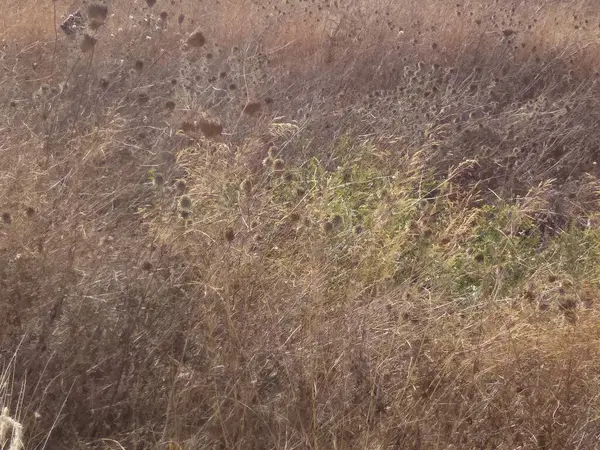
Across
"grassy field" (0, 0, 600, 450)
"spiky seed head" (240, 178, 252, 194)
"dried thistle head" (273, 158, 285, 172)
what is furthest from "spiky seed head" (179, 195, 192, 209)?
"dried thistle head" (273, 158, 285, 172)

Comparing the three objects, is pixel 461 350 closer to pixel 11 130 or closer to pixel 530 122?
pixel 11 130

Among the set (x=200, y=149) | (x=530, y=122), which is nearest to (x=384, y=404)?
(x=200, y=149)

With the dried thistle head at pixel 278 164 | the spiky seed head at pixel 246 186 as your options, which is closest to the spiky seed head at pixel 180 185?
the spiky seed head at pixel 246 186

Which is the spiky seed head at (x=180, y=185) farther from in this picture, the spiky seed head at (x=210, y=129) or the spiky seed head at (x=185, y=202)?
the spiky seed head at (x=210, y=129)

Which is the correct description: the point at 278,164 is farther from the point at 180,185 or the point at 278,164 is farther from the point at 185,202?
the point at 185,202

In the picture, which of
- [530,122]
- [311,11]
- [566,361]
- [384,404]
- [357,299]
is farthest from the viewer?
[311,11]

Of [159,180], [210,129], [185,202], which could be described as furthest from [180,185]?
[210,129]

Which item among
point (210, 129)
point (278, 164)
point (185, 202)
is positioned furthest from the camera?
point (278, 164)

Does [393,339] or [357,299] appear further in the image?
[357,299]

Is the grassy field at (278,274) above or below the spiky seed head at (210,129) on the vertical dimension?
below

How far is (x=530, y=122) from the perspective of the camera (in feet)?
18.0

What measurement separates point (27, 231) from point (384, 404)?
1268mm

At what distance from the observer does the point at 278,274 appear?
3090mm

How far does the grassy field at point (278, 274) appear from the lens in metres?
2.48
